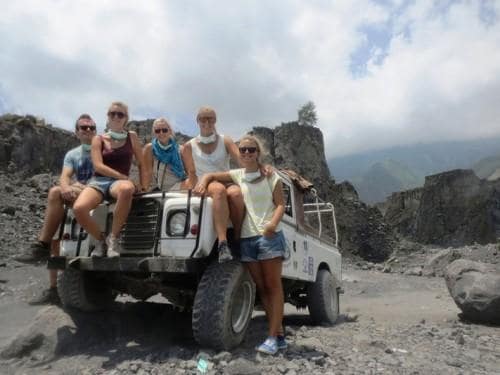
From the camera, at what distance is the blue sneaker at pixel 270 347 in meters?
4.30

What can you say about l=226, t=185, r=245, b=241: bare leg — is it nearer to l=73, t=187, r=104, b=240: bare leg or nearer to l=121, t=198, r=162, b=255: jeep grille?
l=121, t=198, r=162, b=255: jeep grille

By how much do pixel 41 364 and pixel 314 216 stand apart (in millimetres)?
5642

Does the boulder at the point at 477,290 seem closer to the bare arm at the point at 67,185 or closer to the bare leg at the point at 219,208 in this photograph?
the bare leg at the point at 219,208

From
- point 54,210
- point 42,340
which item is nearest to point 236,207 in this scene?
point 54,210

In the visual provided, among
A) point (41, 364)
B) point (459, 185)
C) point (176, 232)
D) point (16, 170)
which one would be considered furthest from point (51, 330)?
point (459, 185)

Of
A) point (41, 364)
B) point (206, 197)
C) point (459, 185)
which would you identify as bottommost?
point (41, 364)

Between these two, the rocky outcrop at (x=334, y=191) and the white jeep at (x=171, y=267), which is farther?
the rocky outcrop at (x=334, y=191)

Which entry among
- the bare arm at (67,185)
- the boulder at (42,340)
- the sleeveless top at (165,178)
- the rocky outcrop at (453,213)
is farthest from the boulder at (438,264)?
the rocky outcrop at (453,213)

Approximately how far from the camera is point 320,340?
516 cm

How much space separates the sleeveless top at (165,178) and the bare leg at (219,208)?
148 centimetres

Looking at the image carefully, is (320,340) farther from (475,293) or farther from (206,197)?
(475,293)

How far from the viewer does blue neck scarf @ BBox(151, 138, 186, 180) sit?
567 cm

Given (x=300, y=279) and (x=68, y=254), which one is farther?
(x=300, y=279)

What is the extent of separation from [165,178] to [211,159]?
3.12 feet
